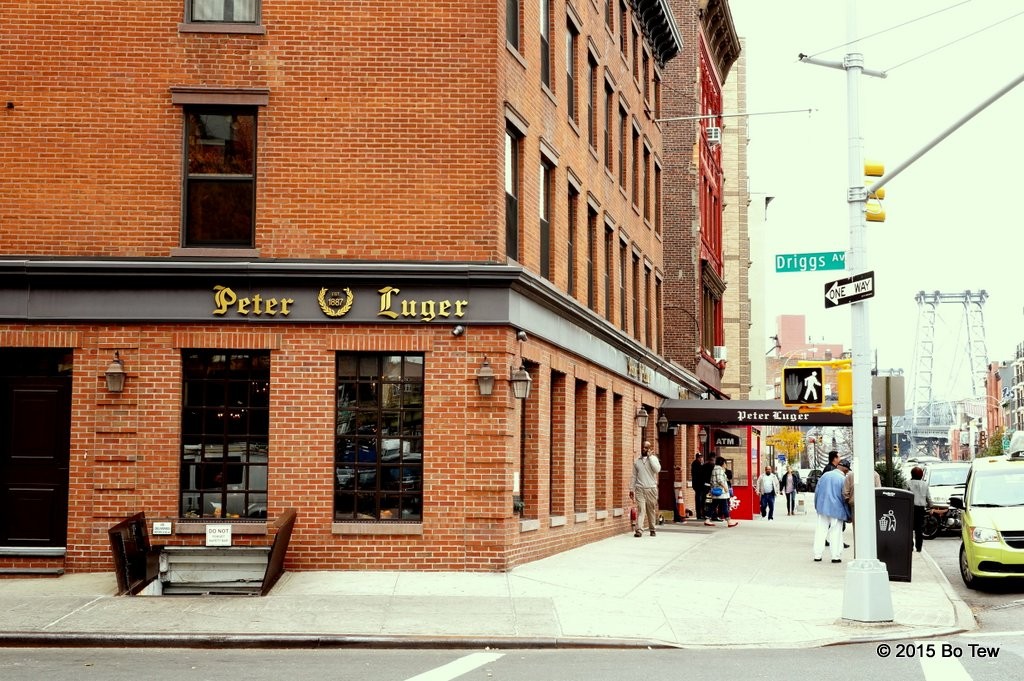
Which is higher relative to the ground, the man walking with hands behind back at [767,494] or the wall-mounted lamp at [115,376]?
the wall-mounted lamp at [115,376]

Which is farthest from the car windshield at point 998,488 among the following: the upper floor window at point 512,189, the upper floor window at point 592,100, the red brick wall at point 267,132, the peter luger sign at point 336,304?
the upper floor window at point 592,100

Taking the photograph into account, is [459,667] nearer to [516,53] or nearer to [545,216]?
[516,53]

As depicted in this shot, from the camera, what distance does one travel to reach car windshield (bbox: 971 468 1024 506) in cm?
1947

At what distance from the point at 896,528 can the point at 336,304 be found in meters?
8.80

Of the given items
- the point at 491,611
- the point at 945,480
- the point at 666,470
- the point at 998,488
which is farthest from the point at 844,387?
the point at 666,470

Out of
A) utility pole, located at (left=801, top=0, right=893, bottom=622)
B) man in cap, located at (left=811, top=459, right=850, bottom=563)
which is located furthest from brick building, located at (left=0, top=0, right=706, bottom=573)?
man in cap, located at (left=811, top=459, right=850, bottom=563)

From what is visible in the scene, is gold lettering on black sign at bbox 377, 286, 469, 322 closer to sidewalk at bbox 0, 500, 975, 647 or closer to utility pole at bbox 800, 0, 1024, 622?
sidewalk at bbox 0, 500, 975, 647

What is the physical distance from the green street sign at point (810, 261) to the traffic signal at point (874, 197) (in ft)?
3.09

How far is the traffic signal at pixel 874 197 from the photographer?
46.6ft

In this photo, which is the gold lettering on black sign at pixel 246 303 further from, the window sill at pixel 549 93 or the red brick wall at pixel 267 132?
the window sill at pixel 549 93

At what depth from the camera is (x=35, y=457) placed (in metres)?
17.2

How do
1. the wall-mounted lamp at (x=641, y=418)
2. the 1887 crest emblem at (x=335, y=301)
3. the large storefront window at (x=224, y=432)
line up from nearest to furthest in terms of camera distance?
the 1887 crest emblem at (x=335, y=301) < the large storefront window at (x=224, y=432) < the wall-mounted lamp at (x=641, y=418)

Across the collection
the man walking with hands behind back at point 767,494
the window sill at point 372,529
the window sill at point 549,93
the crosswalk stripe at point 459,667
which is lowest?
the crosswalk stripe at point 459,667

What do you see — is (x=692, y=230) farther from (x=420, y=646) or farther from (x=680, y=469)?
(x=420, y=646)
